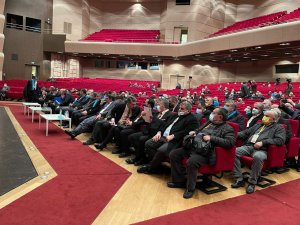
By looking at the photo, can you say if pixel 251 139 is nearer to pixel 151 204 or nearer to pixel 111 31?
pixel 151 204

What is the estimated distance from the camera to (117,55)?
19688mm

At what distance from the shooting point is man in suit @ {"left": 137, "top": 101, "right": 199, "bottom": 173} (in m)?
3.41

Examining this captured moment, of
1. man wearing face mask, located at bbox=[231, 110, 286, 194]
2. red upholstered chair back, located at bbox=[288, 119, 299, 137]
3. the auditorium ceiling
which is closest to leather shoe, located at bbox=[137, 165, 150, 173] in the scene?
man wearing face mask, located at bbox=[231, 110, 286, 194]

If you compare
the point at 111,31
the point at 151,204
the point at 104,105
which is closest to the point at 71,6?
the point at 111,31

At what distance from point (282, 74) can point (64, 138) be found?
44.2ft

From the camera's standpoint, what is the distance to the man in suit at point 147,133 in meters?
4.01

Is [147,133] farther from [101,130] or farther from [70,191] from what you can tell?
[70,191]

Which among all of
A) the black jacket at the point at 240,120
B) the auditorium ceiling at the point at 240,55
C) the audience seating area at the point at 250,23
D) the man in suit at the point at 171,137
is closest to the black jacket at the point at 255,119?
the black jacket at the point at 240,120

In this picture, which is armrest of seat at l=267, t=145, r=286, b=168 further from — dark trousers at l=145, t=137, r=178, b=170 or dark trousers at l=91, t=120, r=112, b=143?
dark trousers at l=91, t=120, r=112, b=143

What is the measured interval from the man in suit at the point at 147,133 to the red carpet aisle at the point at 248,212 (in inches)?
57.5

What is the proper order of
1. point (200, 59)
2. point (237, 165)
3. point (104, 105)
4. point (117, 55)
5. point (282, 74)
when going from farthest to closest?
1. point (117, 55)
2. point (200, 59)
3. point (282, 74)
4. point (104, 105)
5. point (237, 165)

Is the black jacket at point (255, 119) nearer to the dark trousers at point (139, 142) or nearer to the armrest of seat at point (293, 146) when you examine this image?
the armrest of seat at point (293, 146)

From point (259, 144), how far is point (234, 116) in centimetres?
95

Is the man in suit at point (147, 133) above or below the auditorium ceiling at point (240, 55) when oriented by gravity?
below
